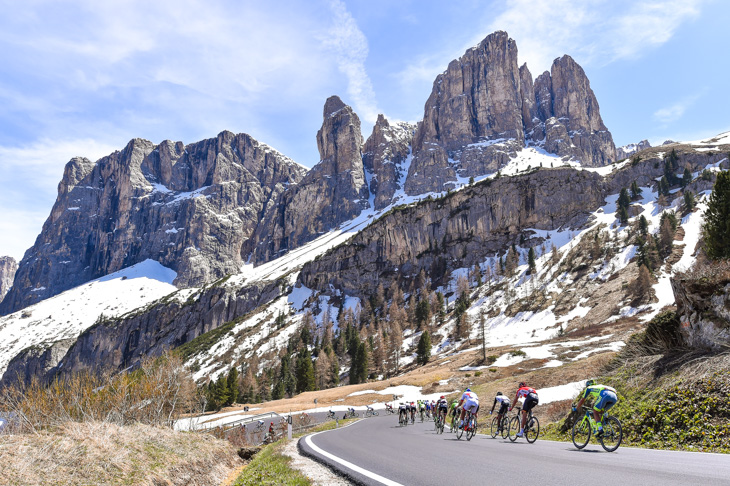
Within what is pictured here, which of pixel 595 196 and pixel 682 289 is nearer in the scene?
pixel 682 289

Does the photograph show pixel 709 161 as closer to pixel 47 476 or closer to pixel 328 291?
pixel 328 291

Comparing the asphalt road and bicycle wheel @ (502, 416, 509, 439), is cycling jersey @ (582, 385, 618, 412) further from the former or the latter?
bicycle wheel @ (502, 416, 509, 439)

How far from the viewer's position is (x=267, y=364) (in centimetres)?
12044

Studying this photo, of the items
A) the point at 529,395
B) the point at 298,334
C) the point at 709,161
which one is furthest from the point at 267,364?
the point at 709,161

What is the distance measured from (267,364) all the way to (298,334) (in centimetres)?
2118

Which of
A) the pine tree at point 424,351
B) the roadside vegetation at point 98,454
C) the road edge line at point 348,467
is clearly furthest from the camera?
the pine tree at point 424,351

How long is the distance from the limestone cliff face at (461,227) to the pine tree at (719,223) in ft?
391

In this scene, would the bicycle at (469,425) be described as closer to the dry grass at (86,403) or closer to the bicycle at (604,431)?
the bicycle at (604,431)

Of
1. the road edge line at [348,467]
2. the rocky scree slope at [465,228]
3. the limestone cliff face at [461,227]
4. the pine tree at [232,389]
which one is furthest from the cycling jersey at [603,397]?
the limestone cliff face at [461,227]

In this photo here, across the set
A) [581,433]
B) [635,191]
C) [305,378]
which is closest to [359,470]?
[581,433]

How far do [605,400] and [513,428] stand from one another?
512 cm

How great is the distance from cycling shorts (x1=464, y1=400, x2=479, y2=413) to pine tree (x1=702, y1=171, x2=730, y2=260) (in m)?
34.8

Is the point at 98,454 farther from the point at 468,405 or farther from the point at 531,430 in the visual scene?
the point at 531,430

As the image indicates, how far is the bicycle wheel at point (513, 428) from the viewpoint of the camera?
14008 millimetres
